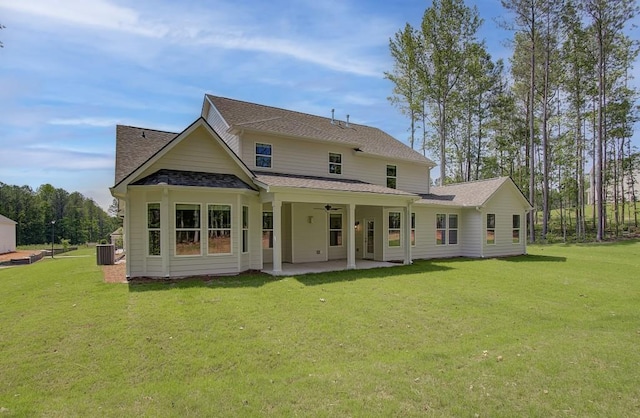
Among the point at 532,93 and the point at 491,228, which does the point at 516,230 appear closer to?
the point at 491,228

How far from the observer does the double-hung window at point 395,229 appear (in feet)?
55.2

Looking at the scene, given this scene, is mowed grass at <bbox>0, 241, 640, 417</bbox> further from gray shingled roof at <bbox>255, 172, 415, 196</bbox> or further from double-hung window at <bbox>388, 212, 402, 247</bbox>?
double-hung window at <bbox>388, 212, 402, 247</bbox>

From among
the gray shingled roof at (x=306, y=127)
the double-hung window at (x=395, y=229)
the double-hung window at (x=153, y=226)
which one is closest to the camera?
the double-hung window at (x=153, y=226)

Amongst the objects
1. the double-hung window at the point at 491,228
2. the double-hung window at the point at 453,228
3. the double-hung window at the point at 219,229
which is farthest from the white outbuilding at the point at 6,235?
the double-hung window at the point at 491,228

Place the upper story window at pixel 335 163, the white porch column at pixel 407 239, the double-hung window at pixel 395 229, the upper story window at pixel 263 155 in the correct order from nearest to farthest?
the upper story window at pixel 263 155, the white porch column at pixel 407 239, the double-hung window at pixel 395 229, the upper story window at pixel 335 163

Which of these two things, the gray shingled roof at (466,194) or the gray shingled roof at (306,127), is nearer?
the gray shingled roof at (306,127)

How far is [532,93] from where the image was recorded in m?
26.7

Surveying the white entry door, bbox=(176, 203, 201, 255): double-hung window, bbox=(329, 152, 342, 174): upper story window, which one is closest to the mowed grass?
bbox=(176, 203, 201, 255): double-hung window

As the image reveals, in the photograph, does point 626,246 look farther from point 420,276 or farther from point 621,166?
point 420,276

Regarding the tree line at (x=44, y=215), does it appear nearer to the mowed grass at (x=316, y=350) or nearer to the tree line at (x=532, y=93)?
the tree line at (x=532, y=93)

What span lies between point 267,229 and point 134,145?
6.20 metres

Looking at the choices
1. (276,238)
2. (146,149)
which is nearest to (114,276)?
(146,149)

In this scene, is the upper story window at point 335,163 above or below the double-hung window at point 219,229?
above

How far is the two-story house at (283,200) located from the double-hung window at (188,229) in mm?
32
